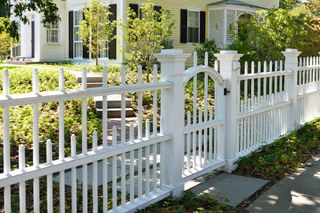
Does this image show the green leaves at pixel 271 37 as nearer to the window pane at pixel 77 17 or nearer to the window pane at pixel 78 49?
the window pane at pixel 78 49

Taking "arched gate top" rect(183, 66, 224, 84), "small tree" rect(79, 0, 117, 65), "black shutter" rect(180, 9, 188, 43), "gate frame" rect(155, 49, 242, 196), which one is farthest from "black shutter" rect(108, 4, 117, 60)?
"gate frame" rect(155, 49, 242, 196)

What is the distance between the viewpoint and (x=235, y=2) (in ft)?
68.8

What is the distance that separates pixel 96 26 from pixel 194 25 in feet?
20.2

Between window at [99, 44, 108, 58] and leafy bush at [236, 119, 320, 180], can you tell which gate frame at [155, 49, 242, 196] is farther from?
window at [99, 44, 108, 58]

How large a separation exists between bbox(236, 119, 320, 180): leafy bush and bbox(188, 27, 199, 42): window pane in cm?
1278

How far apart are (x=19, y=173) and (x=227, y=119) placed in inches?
125

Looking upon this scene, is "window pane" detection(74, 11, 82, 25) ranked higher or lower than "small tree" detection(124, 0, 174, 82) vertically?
higher

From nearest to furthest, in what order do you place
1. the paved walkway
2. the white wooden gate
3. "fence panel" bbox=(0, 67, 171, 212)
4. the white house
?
"fence panel" bbox=(0, 67, 171, 212), the paved walkway, the white wooden gate, the white house

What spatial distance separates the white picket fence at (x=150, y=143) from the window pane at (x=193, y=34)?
1294cm

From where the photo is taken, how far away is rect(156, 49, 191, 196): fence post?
433 cm

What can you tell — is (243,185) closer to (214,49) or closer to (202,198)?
(202,198)

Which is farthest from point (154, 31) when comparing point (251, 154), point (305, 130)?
point (251, 154)

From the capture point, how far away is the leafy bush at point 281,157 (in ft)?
18.3

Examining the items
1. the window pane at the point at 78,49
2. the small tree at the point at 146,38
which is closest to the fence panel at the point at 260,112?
→ the small tree at the point at 146,38
